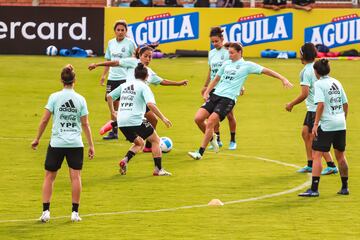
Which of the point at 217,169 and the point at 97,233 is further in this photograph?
the point at 217,169

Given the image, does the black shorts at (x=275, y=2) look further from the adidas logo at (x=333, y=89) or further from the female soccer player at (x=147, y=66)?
the adidas logo at (x=333, y=89)

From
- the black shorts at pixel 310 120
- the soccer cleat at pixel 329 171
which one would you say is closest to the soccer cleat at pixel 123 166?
the black shorts at pixel 310 120

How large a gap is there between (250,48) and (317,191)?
21.8m

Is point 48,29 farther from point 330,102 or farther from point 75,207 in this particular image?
point 75,207

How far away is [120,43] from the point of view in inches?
946

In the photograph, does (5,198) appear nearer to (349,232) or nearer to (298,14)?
(349,232)

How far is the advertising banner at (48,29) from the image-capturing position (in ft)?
126

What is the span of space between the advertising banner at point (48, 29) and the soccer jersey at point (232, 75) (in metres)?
18.4

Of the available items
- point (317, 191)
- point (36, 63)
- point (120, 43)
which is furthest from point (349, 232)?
point (36, 63)

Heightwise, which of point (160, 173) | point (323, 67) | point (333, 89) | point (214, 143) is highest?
point (323, 67)

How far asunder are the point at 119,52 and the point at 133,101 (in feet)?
17.3

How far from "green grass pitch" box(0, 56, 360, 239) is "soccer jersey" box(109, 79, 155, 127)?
1.04 m

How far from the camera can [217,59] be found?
22625 millimetres

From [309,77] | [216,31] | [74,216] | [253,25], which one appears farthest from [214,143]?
[253,25]
